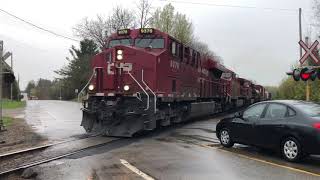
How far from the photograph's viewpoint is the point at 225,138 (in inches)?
550

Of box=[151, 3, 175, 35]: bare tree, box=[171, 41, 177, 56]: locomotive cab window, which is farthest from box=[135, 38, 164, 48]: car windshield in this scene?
box=[151, 3, 175, 35]: bare tree

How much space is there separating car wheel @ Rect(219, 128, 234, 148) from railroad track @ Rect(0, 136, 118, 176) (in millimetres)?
3642

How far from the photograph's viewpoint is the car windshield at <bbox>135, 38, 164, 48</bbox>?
59.0 feet

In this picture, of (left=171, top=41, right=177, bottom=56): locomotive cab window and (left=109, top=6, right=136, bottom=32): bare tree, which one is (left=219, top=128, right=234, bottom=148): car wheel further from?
(left=109, top=6, right=136, bottom=32): bare tree

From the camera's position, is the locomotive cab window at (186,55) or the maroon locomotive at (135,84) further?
the locomotive cab window at (186,55)

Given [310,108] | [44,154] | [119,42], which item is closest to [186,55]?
[119,42]

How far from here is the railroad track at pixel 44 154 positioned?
10.8 meters

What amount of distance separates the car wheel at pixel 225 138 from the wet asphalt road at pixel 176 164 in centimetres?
23

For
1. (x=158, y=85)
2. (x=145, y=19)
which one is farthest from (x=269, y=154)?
(x=145, y=19)

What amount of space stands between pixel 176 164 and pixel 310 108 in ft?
12.2

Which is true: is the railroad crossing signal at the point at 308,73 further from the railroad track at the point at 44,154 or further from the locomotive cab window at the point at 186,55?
the railroad track at the point at 44,154

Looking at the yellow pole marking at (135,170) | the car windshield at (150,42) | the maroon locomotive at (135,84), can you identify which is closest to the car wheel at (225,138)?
the maroon locomotive at (135,84)

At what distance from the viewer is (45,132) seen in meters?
18.4

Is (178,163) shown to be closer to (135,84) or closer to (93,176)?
(93,176)
